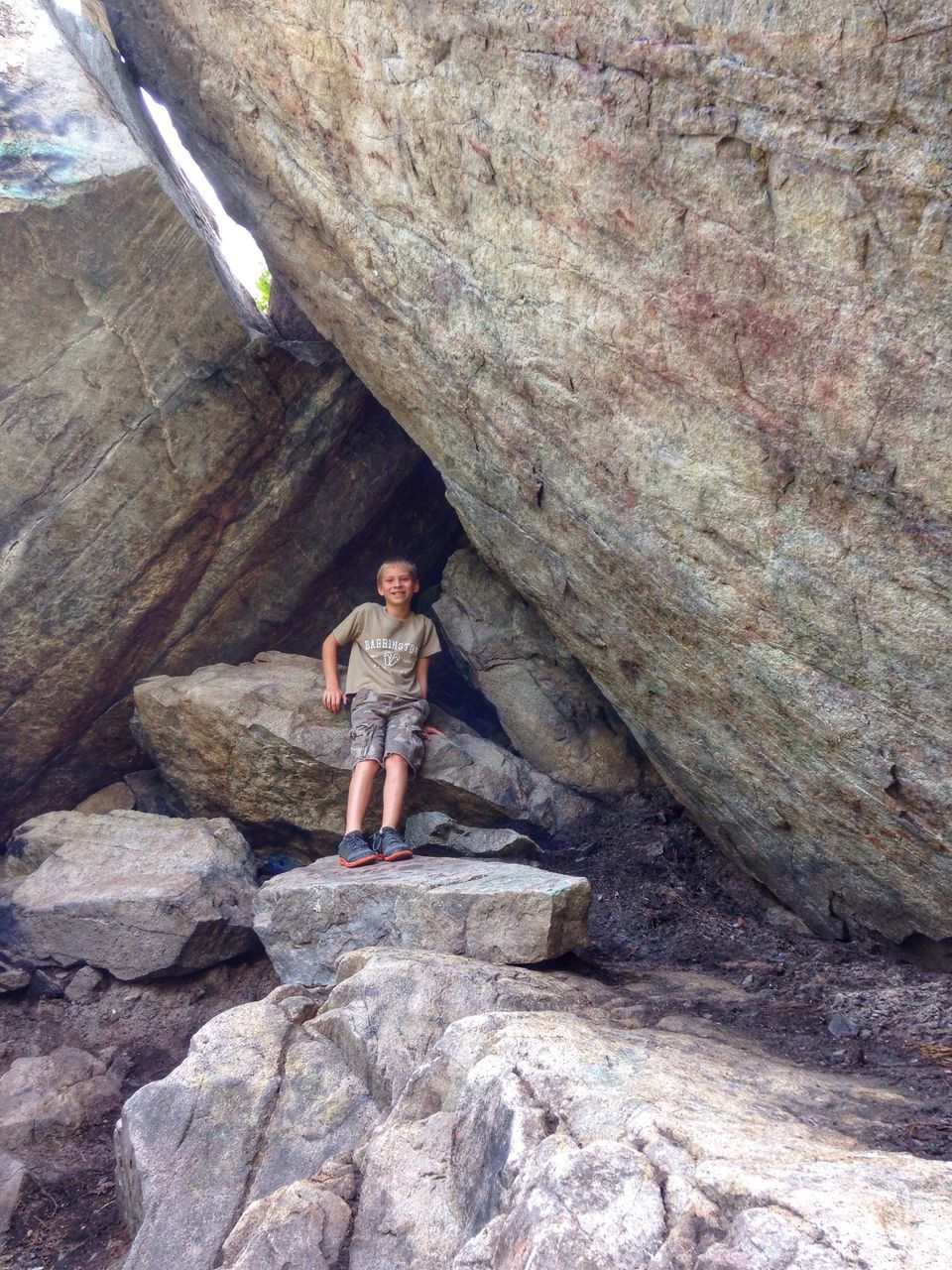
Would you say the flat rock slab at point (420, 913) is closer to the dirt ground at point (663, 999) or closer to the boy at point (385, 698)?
the boy at point (385, 698)

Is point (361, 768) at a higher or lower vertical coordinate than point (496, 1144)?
higher

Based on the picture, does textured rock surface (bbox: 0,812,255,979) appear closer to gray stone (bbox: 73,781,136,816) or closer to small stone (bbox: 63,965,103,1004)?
small stone (bbox: 63,965,103,1004)

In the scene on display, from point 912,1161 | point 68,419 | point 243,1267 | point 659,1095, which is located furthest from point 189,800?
point 912,1161

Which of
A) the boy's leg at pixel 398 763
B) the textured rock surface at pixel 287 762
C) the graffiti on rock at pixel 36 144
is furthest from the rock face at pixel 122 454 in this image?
the boy's leg at pixel 398 763

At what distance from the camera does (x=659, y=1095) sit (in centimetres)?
298

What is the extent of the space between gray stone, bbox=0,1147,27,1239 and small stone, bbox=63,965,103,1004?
126 cm

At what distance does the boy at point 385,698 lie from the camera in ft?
20.0

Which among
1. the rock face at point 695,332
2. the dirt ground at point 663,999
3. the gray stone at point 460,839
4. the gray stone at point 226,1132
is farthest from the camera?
the gray stone at point 460,839

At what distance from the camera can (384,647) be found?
7008 mm

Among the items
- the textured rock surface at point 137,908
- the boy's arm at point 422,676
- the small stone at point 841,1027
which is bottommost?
the textured rock surface at point 137,908

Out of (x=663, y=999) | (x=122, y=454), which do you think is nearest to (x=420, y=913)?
(x=663, y=999)

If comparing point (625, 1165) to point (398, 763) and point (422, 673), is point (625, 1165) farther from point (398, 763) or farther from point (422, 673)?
point (422, 673)

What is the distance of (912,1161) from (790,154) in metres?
3.45

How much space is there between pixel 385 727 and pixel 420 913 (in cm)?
188
